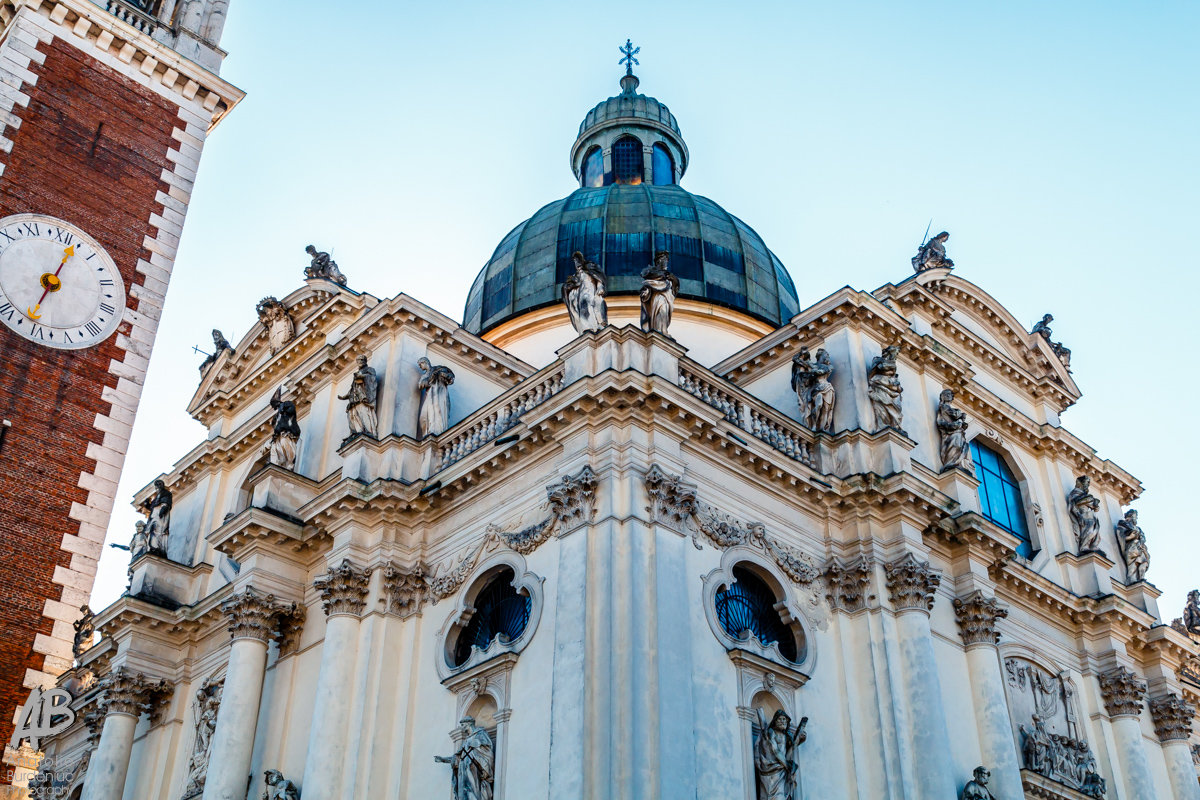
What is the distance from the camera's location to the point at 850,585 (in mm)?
19812

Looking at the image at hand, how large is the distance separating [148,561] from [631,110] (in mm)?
20872

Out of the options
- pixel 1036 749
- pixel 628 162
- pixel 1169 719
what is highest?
pixel 628 162

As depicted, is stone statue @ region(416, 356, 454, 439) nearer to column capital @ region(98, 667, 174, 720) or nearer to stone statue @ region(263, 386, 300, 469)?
stone statue @ region(263, 386, 300, 469)

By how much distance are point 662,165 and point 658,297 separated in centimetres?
1832

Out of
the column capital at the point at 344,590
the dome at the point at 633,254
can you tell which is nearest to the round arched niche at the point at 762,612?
the column capital at the point at 344,590

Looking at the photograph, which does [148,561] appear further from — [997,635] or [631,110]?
[631,110]

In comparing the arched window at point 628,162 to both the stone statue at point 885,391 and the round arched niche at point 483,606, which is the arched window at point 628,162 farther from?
the round arched niche at point 483,606

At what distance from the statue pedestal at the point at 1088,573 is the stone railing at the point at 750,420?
7.43m

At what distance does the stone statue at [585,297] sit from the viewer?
19297 mm

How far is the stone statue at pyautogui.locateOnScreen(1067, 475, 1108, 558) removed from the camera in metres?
25.3

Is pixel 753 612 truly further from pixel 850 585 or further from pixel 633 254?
pixel 633 254

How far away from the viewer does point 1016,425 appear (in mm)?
25703

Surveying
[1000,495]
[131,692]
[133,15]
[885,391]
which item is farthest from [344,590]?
[133,15]

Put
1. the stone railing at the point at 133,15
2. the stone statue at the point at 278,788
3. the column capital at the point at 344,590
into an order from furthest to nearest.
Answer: the stone railing at the point at 133,15 → the column capital at the point at 344,590 → the stone statue at the point at 278,788
